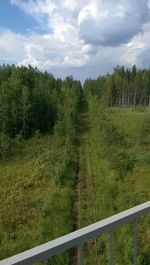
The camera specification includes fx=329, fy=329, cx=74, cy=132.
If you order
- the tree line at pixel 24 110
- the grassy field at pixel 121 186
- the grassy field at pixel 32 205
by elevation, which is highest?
the tree line at pixel 24 110

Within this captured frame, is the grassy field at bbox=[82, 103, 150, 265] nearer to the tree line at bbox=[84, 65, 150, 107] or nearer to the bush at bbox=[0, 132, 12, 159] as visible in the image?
the bush at bbox=[0, 132, 12, 159]

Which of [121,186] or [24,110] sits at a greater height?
[24,110]

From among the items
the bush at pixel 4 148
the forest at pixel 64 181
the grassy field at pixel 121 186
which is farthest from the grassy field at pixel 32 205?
the bush at pixel 4 148

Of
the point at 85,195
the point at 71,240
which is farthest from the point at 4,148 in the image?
the point at 71,240

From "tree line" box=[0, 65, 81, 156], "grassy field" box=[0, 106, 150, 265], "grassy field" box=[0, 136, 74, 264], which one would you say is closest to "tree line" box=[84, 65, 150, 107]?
"tree line" box=[0, 65, 81, 156]

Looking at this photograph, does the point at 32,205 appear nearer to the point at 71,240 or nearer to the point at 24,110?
the point at 71,240

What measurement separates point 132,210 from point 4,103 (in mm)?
33138

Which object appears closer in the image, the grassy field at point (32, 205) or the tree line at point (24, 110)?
the grassy field at point (32, 205)

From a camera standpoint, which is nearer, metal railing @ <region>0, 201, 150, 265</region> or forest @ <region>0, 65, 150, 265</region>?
metal railing @ <region>0, 201, 150, 265</region>

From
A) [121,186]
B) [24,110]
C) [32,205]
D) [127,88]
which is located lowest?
[32,205]

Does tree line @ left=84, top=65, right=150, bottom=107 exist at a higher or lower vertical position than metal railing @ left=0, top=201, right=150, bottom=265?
higher

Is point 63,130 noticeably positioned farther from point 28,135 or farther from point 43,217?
point 43,217

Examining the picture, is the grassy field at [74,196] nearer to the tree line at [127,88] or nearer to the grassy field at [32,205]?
the grassy field at [32,205]

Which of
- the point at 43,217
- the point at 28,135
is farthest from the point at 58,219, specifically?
the point at 28,135
